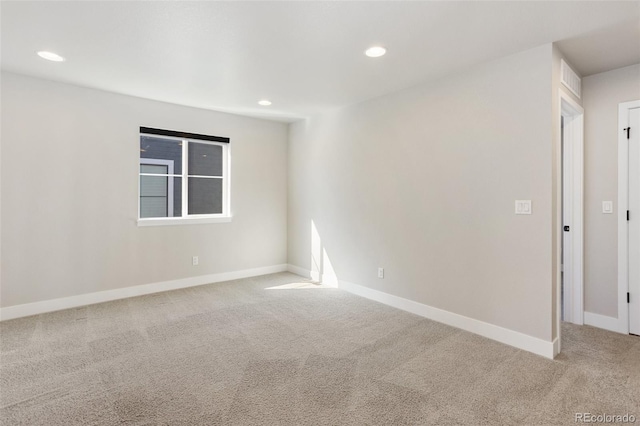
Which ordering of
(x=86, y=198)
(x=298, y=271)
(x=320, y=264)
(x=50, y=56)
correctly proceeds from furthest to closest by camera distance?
(x=298, y=271) → (x=320, y=264) → (x=86, y=198) → (x=50, y=56)

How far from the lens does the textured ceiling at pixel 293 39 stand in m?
2.21

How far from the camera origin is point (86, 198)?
3.92m

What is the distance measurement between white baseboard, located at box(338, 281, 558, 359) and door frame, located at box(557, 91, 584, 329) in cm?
98

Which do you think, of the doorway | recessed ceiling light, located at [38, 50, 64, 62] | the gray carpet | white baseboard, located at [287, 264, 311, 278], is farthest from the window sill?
the doorway

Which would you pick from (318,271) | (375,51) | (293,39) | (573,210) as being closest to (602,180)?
(573,210)

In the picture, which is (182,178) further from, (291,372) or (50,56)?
(291,372)

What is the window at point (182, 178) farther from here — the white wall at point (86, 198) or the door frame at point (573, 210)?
the door frame at point (573, 210)

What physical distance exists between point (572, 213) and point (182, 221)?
473 centimetres

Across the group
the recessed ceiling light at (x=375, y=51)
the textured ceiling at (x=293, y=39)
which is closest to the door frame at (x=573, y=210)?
the textured ceiling at (x=293, y=39)

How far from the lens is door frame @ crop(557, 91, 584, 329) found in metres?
3.32

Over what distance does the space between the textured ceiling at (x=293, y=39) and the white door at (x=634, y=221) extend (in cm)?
64

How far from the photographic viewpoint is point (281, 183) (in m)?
5.69

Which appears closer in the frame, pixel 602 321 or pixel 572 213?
pixel 602 321

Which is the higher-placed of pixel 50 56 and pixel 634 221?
pixel 50 56
